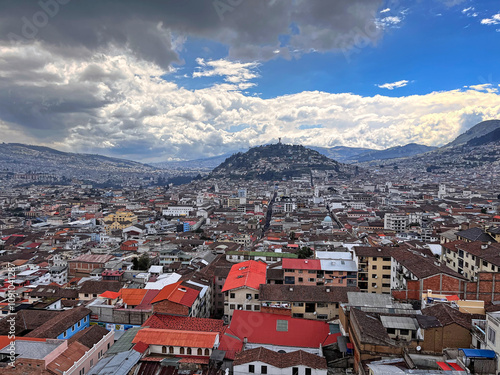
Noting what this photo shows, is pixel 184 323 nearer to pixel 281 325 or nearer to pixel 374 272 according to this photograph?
pixel 281 325

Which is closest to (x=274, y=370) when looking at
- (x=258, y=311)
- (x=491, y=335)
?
(x=491, y=335)

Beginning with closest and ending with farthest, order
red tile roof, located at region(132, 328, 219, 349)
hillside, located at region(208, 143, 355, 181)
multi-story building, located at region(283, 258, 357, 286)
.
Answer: red tile roof, located at region(132, 328, 219, 349) < multi-story building, located at region(283, 258, 357, 286) < hillside, located at region(208, 143, 355, 181)

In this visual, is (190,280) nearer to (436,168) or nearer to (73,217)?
(73,217)

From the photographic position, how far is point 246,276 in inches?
762

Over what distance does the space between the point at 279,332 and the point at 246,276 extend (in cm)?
502

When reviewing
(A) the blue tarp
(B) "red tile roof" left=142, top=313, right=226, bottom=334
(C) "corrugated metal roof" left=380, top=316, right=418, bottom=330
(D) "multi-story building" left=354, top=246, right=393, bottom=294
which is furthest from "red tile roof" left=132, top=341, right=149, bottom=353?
(D) "multi-story building" left=354, top=246, right=393, bottom=294

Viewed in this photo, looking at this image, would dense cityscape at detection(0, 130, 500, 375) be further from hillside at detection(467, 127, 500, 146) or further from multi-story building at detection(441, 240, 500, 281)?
hillside at detection(467, 127, 500, 146)

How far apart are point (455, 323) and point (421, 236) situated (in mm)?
33370

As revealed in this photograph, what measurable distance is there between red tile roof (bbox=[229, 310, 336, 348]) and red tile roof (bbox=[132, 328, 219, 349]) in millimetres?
1779

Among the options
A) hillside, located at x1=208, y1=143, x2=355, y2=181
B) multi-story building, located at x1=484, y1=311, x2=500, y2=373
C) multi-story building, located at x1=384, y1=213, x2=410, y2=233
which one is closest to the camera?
multi-story building, located at x1=484, y1=311, x2=500, y2=373

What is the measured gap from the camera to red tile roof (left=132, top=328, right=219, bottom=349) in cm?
1289

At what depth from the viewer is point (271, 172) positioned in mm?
148250

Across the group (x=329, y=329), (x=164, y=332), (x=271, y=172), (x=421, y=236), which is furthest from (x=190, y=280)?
(x=271, y=172)

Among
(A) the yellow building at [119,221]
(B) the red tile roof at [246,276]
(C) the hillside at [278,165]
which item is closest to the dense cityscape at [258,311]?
(B) the red tile roof at [246,276]
